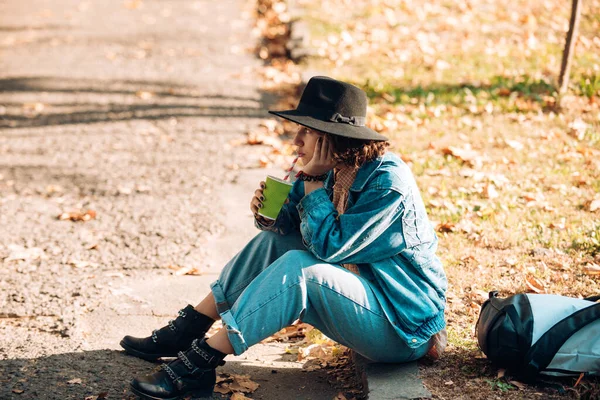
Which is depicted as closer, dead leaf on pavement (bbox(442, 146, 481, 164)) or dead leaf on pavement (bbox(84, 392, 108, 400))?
dead leaf on pavement (bbox(84, 392, 108, 400))

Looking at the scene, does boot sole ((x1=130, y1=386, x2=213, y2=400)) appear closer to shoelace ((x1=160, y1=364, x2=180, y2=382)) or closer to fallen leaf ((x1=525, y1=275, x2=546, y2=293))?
shoelace ((x1=160, y1=364, x2=180, y2=382))

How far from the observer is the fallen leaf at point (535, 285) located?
3.71 metres

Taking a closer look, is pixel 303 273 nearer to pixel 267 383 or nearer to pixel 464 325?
pixel 267 383

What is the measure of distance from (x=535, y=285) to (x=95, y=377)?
83.9 inches

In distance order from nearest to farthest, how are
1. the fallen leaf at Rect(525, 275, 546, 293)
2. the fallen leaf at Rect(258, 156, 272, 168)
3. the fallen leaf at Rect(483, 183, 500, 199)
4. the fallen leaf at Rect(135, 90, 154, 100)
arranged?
the fallen leaf at Rect(525, 275, 546, 293) < the fallen leaf at Rect(483, 183, 500, 199) < the fallen leaf at Rect(258, 156, 272, 168) < the fallen leaf at Rect(135, 90, 154, 100)

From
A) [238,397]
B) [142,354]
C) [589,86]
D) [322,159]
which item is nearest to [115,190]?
[142,354]

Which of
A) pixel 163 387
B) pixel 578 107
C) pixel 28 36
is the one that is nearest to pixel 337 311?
pixel 163 387

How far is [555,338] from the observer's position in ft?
9.24

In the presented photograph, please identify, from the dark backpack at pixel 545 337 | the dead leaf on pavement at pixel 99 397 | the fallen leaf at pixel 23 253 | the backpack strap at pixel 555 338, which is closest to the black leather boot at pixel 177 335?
the dead leaf on pavement at pixel 99 397

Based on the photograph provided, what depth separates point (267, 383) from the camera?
133 inches

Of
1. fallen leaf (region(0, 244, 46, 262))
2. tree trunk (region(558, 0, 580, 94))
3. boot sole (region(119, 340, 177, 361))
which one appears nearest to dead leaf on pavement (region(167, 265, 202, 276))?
fallen leaf (region(0, 244, 46, 262))

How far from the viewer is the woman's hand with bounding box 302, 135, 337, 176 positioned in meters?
3.07

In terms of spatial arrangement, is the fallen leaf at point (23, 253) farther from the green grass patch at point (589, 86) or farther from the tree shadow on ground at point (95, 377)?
the green grass patch at point (589, 86)

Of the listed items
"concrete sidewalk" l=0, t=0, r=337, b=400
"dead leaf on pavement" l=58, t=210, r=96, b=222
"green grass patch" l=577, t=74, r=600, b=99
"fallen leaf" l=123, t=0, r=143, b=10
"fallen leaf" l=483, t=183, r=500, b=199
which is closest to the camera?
"concrete sidewalk" l=0, t=0, r=337, b=400
